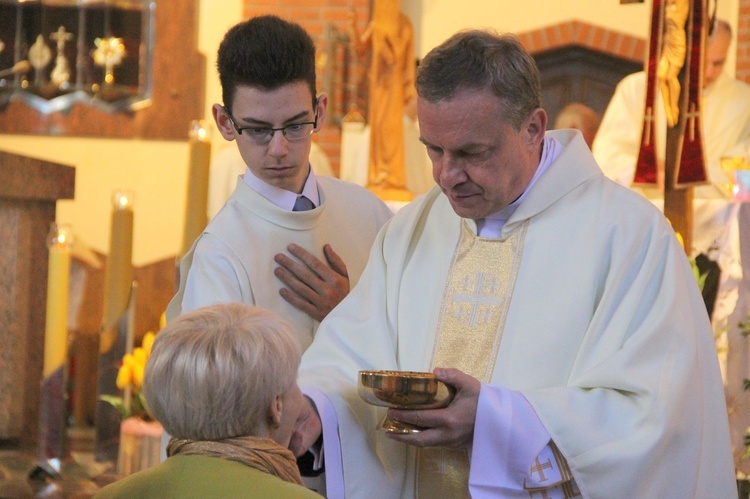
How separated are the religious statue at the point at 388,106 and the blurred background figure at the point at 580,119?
93.0 inches

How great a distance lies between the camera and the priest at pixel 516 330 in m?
2.37

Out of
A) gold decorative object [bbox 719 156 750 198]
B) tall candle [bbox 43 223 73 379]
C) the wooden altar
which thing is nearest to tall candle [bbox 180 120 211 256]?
tall candle [bbox 43 223 73 379]

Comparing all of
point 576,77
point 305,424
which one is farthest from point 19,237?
point 576,77

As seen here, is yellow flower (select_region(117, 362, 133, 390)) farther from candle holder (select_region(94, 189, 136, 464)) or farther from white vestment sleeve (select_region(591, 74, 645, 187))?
white vestment sleeve (select_region(591, 74, 645, 187))

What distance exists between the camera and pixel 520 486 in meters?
2.39

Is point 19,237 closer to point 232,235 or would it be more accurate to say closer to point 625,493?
point 232,235

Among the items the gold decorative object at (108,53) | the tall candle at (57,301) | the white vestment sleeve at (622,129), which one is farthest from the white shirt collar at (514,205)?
the gold decorative object at (108,53)

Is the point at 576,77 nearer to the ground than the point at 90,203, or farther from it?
farther from it

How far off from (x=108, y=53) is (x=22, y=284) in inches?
177

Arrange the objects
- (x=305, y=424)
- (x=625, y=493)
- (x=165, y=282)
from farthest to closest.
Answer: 1. (x=165, y=282)
2. (x=305, y=424)
3. (x=625, y=493)

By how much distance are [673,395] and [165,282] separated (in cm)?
745

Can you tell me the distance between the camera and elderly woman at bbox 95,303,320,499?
6.47ft

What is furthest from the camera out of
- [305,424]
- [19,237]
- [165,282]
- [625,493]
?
[165,282]

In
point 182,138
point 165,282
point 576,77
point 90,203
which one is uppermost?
point 576,77
